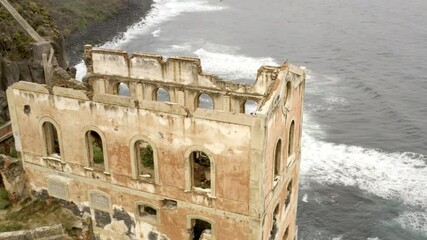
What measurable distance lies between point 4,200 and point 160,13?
76.7 metres

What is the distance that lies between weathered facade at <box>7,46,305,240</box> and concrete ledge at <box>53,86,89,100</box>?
0.05 metres

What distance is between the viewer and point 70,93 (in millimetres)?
22250

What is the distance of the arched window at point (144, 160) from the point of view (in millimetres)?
22184

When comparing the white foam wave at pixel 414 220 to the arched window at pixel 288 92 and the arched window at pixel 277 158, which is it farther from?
A: the arched window at pixel 288 92

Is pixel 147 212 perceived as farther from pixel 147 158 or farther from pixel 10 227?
pixel 10 227

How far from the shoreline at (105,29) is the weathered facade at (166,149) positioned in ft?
129

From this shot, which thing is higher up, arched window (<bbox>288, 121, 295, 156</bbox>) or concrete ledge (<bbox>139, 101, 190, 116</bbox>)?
concrete ledge (<bbox>139, 101, 190, 116</bbox>)

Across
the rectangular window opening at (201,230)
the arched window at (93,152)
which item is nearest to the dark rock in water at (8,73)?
the arched window at (93,152)

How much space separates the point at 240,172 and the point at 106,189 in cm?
666

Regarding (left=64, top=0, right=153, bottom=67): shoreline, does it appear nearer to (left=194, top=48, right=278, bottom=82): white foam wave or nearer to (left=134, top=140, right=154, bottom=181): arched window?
(left=194, top=48, right=278, bottom=82): white foam wave

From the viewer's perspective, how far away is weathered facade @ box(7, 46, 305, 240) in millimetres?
20047

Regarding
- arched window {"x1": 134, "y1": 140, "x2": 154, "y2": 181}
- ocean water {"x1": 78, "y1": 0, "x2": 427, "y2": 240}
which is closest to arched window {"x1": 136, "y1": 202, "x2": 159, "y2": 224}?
arched window {"x1": 134, "y1": 140, "x2": 154, "y2": 181}

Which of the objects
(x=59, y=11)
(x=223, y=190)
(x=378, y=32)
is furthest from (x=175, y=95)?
(x=59, y=11)

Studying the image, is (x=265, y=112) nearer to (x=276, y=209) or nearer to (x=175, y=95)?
(x=276, y=209)
